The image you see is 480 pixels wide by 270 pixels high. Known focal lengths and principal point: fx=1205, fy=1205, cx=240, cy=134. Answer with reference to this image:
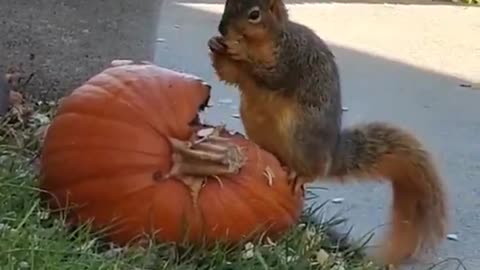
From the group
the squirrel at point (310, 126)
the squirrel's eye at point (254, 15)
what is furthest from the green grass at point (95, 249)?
the squirrel's eye at point (254, 15)

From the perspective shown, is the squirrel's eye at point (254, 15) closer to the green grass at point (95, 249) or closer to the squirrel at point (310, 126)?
the squirrel at point (310, 126)

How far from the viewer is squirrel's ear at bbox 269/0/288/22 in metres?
2.52

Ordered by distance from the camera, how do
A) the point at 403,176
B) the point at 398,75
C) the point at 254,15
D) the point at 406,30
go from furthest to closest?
the point at 406,30
the point at 398,75
the point at 403,176
the point at 254,15

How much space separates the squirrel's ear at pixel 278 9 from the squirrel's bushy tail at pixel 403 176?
1.14 feet

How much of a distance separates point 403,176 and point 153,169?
650mm

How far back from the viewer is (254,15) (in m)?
2.46

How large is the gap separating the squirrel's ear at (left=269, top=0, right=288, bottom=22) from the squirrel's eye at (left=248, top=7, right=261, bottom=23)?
5 centimetres

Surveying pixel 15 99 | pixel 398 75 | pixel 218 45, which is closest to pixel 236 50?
pixel 218 45

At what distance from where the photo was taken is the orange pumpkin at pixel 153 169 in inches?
95.2

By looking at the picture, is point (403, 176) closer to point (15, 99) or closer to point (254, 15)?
point (254, 15)

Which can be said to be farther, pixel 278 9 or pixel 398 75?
pixel 398 75

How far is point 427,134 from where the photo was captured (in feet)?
13.4

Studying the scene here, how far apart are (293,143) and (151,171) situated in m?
0.34

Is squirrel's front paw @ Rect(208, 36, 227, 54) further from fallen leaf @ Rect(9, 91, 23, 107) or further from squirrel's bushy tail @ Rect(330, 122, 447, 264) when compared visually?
fallen leaf @ Rect(9, 91, 23, 107)
